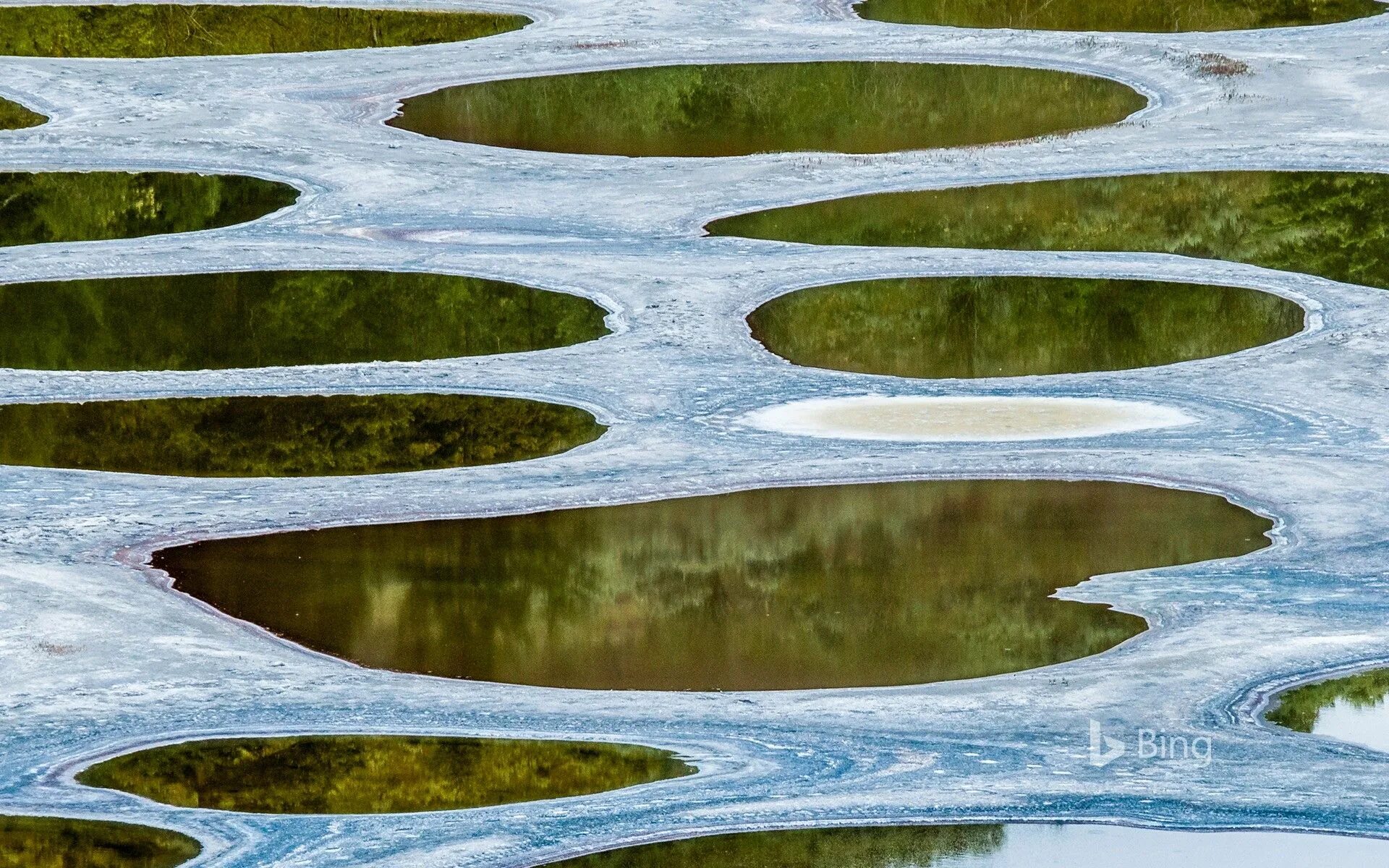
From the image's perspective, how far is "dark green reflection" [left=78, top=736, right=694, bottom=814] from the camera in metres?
7.71

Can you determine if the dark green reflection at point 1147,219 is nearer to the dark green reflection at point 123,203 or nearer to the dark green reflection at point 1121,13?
the dark green reflection at point 123,203

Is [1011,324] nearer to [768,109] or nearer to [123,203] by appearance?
[123,203]

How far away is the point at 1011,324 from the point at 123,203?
689cm

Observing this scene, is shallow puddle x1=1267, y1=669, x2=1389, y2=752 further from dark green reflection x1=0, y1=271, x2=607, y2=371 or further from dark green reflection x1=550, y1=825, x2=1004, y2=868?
dark green reflection x1=0, y1=271, x2=607, y2=371

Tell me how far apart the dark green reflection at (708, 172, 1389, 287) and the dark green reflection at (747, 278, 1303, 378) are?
1.02m

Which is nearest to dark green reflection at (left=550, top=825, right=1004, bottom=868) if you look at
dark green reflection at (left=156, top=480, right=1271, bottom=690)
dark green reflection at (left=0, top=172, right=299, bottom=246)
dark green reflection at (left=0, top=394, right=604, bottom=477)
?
dark green reflection at (left=156, top=480, right=1271, bottom=690)

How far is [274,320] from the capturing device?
1419 cm

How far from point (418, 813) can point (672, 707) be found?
123 centimetres

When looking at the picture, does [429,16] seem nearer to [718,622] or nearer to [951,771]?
[718,622]

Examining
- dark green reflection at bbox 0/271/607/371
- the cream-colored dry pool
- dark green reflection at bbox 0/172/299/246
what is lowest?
the cream-colored dry pool

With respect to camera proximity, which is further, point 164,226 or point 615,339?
point 164,226

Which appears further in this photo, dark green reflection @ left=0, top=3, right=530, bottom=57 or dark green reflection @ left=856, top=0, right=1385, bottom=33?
dark green reflection @ left=856, top=0, right=1385, bottom=33

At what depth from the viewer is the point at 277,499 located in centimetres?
1100

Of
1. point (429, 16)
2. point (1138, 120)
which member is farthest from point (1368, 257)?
point (429, 16)
